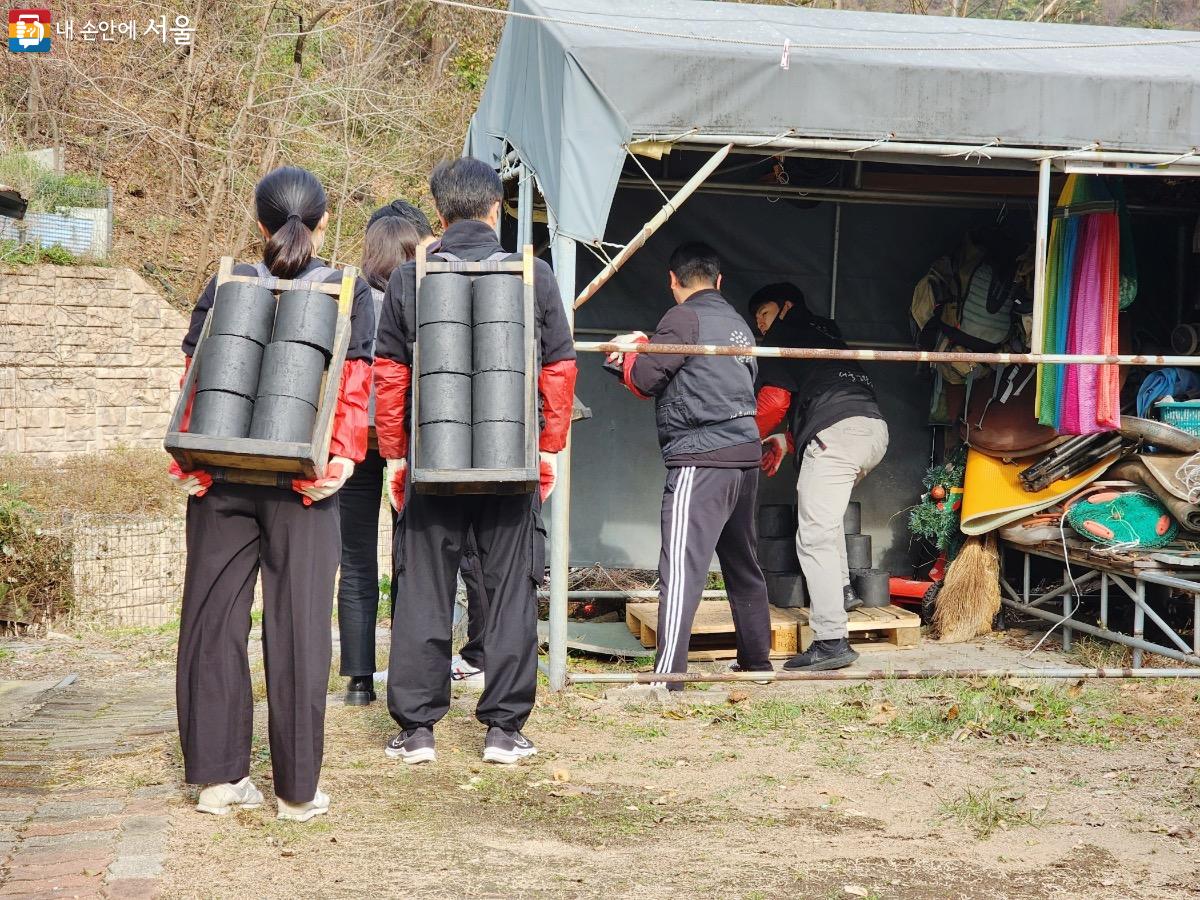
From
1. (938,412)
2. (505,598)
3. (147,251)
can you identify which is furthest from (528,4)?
(147,251)

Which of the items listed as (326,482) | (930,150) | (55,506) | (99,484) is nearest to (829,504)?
(930,150)

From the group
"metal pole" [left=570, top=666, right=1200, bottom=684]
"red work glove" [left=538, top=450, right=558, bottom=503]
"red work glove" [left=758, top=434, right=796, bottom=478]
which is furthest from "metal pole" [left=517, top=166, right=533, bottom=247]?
"metal pole" [left=570, top=666, right=1200, bottom=684]

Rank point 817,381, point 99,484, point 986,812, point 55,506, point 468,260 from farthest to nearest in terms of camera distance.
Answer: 1. point 99,484
2. point 55,506
3. point 817,381
4. point 468,260
5. point 986,812

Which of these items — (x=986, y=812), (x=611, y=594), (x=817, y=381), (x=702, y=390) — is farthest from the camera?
(x=611, y=594)

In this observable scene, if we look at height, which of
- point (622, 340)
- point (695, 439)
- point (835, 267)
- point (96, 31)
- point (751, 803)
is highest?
point (96, 31)

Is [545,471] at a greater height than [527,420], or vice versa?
[527,420]

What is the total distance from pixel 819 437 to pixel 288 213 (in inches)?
133

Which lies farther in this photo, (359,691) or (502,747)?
(359,691)

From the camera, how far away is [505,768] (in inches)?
161

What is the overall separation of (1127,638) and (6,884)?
5144mm

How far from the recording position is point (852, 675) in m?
5.16

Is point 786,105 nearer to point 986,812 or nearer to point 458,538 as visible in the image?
point 458,538

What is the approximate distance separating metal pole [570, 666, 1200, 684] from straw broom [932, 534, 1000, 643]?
4.30ft

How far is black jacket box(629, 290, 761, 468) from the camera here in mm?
5246
